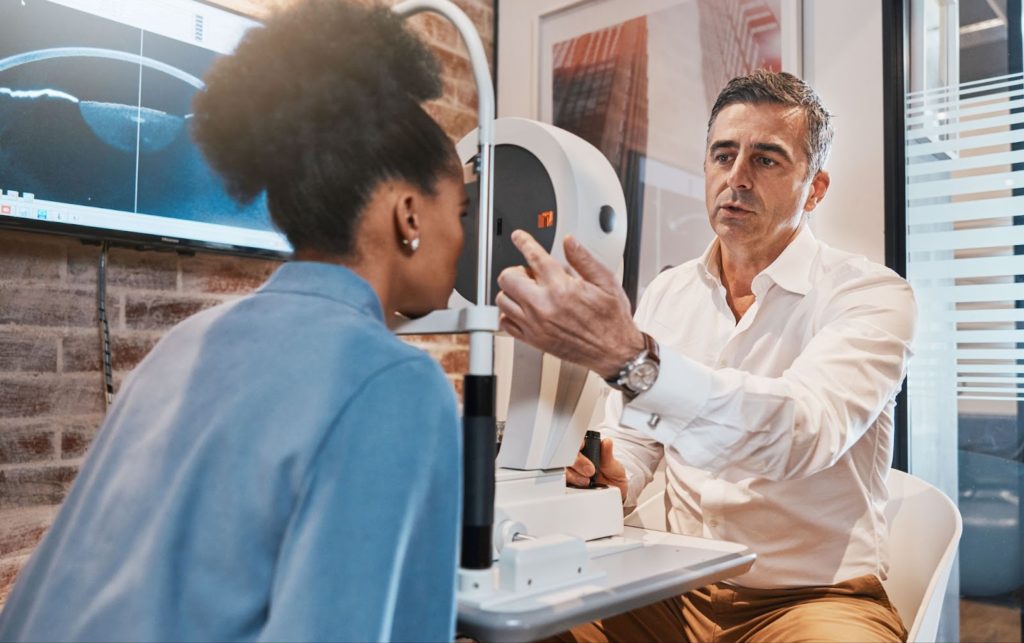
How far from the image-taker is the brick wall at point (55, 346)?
1.59m

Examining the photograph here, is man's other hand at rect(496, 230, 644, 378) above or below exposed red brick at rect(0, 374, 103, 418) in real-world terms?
above

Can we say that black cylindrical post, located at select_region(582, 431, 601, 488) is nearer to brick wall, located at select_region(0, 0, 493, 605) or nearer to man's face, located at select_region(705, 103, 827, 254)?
man's face, located at select_region(705, 103, 827, 254)

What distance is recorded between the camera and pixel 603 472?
50.8 inches

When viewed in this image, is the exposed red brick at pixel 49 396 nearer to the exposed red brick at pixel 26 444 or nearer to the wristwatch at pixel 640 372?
the exposed red brick at pixel 26 444

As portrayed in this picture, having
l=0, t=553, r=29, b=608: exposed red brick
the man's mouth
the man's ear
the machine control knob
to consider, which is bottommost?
l=0, t=553, r=29, b=608: exposed red brick

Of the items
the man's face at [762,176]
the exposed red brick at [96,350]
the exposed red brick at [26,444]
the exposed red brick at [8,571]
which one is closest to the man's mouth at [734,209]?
the man's face at [762,176]

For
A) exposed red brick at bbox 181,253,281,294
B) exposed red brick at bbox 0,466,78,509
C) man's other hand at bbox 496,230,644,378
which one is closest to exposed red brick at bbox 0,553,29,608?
exposed red brick at bbox 0,466,78,509

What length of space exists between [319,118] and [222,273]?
4.48 ft

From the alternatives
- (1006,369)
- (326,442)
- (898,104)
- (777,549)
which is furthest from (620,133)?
(326,442)

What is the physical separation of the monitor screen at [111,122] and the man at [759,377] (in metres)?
0.80

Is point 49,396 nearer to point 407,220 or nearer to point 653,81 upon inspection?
point 407,220

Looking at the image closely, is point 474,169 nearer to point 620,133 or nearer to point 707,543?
point 707,543

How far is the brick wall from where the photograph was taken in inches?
62.7

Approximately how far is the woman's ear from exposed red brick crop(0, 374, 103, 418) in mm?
1207
